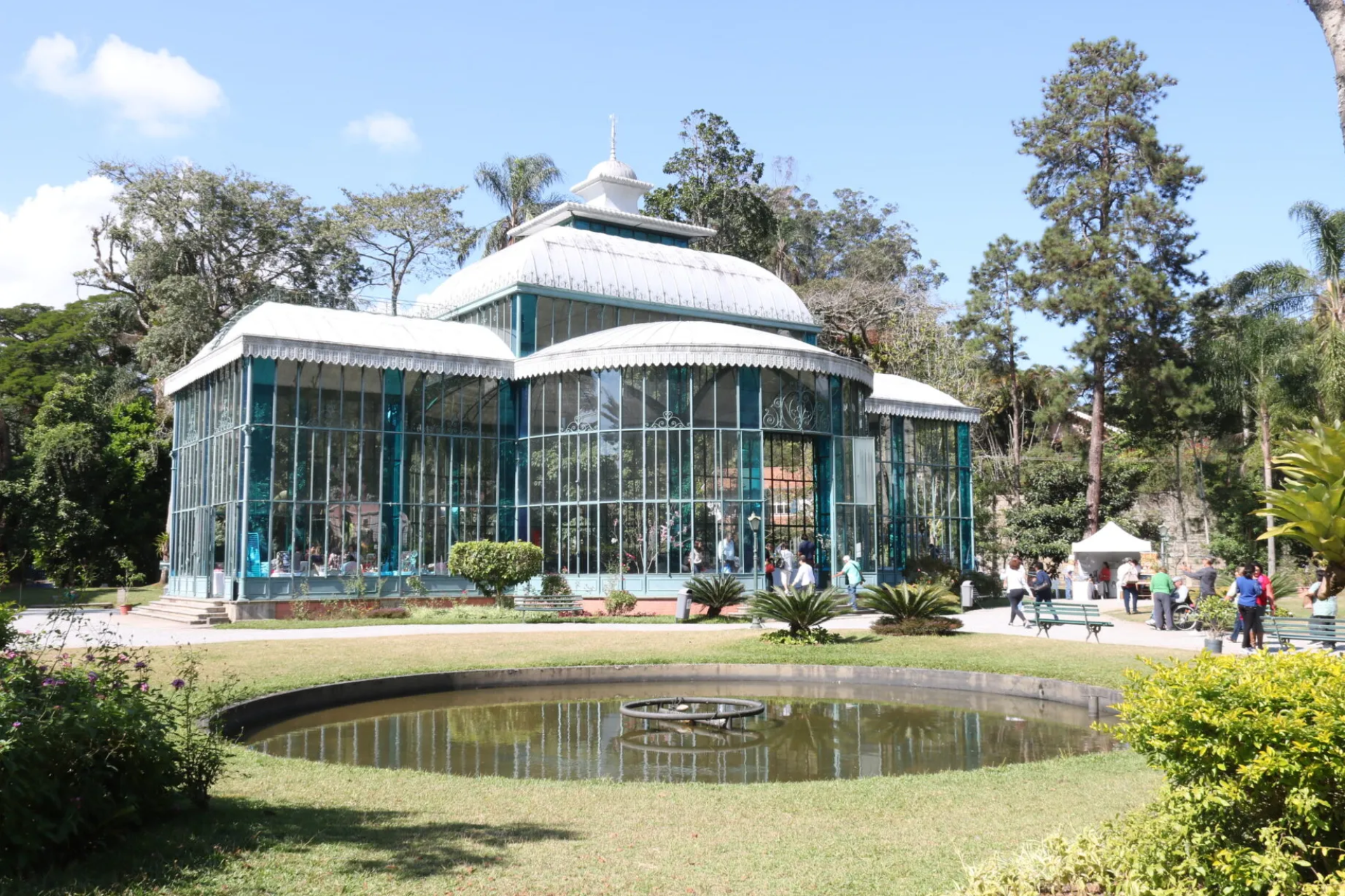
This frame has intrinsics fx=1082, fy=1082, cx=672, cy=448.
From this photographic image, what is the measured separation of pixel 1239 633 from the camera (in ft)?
59.8

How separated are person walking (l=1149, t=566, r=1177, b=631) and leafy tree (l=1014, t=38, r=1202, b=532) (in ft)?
62.3

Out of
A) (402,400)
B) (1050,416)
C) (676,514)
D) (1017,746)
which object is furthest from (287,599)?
(1050,416)

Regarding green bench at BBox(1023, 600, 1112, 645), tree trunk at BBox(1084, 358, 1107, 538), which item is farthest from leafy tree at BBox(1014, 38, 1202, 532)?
green bench at BBox(1023, 600, 1112, 645)

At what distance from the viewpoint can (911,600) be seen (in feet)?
64.7

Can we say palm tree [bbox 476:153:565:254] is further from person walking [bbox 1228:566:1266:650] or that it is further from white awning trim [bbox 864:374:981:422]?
person walking [bbox 1228:566:1266:650]

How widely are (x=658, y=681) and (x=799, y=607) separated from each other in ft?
12.9

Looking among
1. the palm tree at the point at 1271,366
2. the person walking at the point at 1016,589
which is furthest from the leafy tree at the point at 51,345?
the palm tree at the point at 1271,366

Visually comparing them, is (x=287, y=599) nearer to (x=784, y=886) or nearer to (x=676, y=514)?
(x=676, y=514)

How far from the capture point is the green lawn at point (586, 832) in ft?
17.7

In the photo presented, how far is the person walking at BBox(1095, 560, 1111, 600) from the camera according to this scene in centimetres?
3306

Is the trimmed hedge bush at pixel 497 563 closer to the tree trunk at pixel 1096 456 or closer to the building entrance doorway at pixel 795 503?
the building entrance doorway at pixel 795 503

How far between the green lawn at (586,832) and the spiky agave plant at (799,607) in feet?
30.0

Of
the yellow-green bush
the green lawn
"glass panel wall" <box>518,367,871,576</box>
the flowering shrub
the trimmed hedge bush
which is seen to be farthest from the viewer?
"glass panel wall" <box>518,367,871,576</box>

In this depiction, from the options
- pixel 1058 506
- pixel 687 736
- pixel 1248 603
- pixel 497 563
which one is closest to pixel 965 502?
pixel 1058 506
